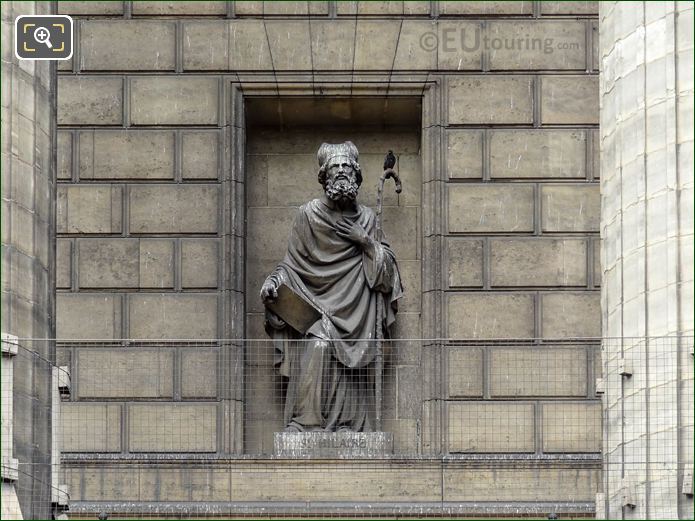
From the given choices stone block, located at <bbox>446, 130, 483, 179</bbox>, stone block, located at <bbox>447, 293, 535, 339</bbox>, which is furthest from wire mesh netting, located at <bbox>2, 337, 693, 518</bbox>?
stone block, located at <bbox>446, 130, 483, 179</bbox>

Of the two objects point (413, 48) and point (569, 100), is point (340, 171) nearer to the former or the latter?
point (413, 48)

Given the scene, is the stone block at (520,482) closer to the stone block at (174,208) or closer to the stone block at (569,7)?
the stone block at (174,208)

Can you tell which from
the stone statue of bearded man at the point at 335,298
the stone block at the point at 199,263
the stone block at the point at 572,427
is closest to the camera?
the stone block at the point at 572,427

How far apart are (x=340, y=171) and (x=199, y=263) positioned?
6.29 feet

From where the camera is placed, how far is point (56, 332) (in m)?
26.3

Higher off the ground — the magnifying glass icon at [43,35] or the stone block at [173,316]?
the magnifying glass icon at [43,35]

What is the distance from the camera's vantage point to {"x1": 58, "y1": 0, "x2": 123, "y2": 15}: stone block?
27.1m

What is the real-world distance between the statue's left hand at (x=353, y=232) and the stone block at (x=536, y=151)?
168 centimetres

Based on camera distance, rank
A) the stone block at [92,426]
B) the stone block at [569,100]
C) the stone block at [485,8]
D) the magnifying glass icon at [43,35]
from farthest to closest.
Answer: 1. the stone block at [485,8]
2. the stone block at [569,100]
3. the stone block at [92,426]
4. the magnifying glass icon at [43,35]

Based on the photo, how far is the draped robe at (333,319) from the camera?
84.9 ft

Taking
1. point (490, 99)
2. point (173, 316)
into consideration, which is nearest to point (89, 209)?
point (173, 316)

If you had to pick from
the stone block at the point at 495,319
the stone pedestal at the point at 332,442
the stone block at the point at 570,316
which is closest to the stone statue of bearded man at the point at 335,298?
the stone pedestal at the point at 332,442

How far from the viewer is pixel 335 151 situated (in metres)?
26.2

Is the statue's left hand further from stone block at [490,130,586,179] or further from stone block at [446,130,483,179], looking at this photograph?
stone block at [490,130,586,179]
